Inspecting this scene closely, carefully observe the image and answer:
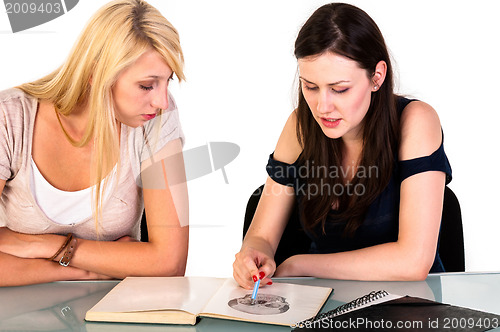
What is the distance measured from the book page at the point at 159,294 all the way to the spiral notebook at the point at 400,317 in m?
0.27

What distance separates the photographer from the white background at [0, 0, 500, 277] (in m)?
3.05

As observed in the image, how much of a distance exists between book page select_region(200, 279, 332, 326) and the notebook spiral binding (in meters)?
0.03

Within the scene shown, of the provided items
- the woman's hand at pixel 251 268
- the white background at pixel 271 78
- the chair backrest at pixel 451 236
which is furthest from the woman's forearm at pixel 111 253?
the white background at pixel 271 78

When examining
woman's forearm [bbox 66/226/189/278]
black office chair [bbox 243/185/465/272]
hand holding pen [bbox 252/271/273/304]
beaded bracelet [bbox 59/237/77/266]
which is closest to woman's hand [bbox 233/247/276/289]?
hand holding pen [bbox 252/271/273/304]

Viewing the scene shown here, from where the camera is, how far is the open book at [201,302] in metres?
1.27

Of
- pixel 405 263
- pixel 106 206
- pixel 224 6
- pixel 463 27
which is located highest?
pixel 224 6

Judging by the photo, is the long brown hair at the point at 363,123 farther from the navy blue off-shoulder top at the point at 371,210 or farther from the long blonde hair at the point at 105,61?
the long blonde hair at the point at 105,61

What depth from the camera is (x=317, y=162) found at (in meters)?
1.86

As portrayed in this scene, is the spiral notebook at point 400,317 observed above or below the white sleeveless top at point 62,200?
below

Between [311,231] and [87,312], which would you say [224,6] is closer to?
[311,231]

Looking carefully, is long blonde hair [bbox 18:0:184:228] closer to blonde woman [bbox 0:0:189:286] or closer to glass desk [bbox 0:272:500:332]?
blonde woman [bbox 0:0:189:286]

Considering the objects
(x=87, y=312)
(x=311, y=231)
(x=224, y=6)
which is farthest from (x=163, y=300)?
(x=224, y=6)

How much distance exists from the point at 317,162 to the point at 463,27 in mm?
1634

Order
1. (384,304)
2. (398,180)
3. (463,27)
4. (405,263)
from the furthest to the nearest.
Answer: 1. (463,27)
2. (398,180)
3. (405,263)
4. (384,304)
